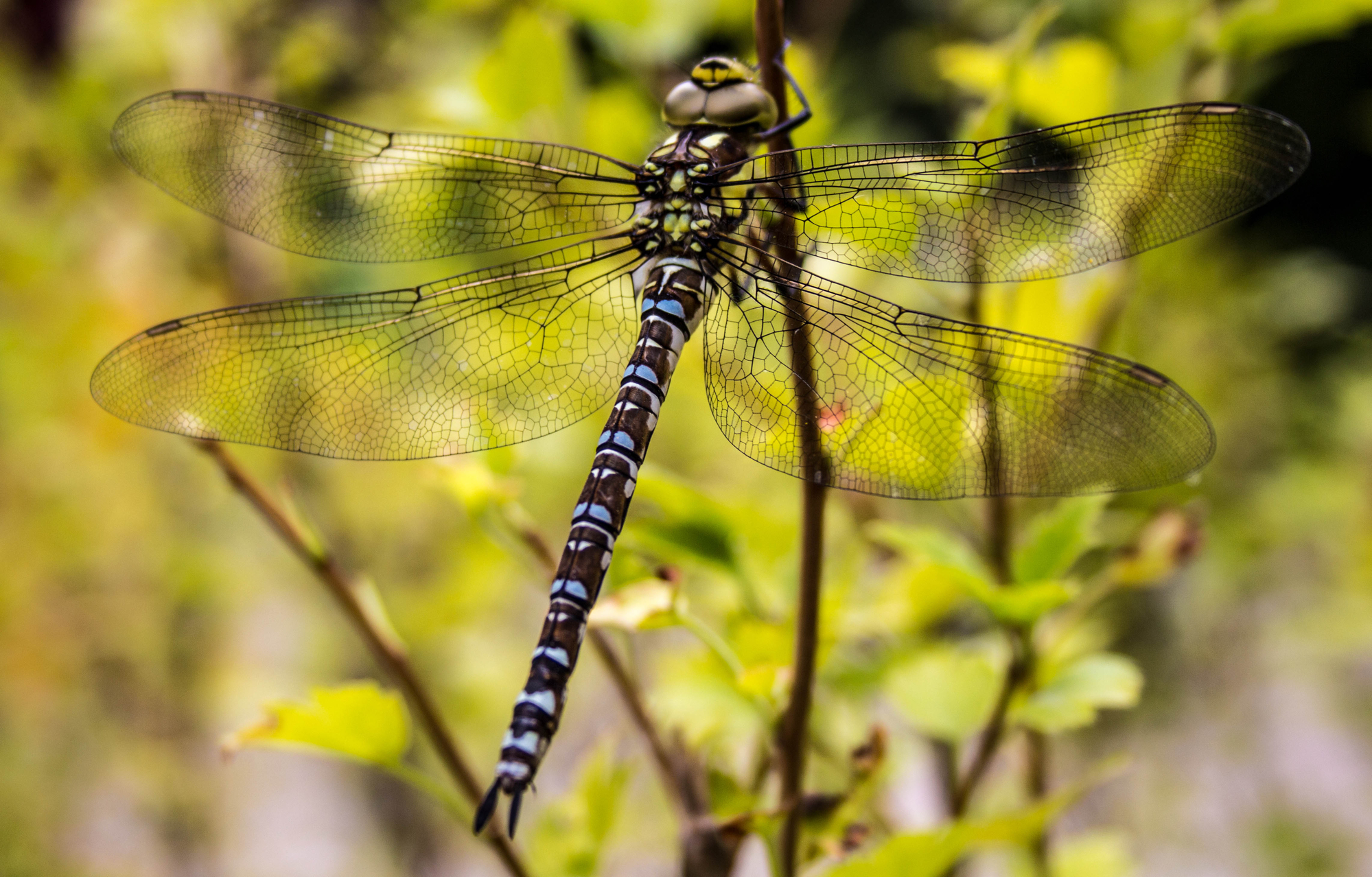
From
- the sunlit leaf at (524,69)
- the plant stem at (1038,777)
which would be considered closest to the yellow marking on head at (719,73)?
the sunlit leaf at (524,69)

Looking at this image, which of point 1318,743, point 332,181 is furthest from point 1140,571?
point 1318,743

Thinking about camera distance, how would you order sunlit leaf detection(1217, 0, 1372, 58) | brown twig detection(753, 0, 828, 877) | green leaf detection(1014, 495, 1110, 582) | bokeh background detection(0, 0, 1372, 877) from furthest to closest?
bokeh background detection(0, 0, 1372, 877), sunlit leaf detection(1217, 0, 1372, 58), green leaf detection(1014, 495, 1110, 582), brown twig detection(753, 0, 828, 877)

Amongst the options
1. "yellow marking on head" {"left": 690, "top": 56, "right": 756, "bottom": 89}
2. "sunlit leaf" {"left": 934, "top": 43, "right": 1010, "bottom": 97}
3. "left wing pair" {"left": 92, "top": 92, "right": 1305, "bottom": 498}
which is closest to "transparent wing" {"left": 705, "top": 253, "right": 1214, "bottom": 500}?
"left wing pair" {"left": 92, "top": 92, "right": 1305, "bottom": 498}

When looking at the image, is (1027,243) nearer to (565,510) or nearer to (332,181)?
(332,181)

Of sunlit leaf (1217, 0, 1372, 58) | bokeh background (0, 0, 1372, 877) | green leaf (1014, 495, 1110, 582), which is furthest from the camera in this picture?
bokeh background (0, 0, 1372, 877)

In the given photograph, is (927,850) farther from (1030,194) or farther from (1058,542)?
(1030,194)

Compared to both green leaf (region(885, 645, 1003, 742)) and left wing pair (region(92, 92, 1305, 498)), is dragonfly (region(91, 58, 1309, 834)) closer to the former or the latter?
left wing pair (region(92, 92, 1305, 498))

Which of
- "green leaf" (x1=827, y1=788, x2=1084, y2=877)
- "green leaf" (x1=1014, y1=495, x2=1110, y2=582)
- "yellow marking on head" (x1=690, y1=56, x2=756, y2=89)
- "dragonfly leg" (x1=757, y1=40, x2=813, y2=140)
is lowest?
"green leaf" (x1=827, y1=788, x2=1084, y2=877)
